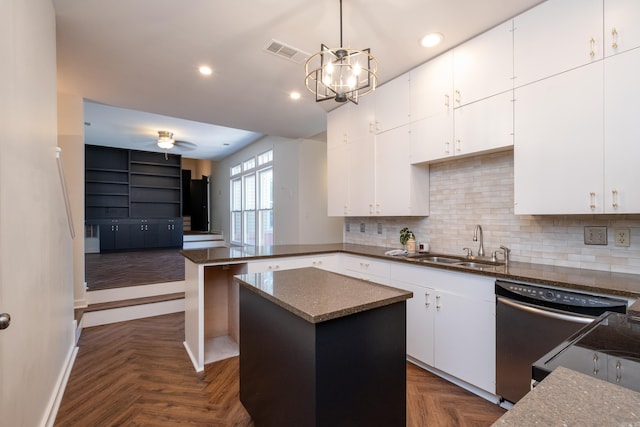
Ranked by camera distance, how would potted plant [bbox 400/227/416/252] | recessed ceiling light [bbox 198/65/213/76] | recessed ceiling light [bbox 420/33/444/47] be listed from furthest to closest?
potted plant [bbox 400/227/416/252]
recessed ceiling light [bbox 198/65/213/76]
recessed ceiling light [bbox 420/33/444/47]

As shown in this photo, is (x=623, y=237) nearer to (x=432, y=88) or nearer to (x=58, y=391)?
(x=432, y=88)

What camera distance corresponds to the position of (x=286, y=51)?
2.48 m

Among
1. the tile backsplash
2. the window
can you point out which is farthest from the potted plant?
the window

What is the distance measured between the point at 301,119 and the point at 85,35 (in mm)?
2412

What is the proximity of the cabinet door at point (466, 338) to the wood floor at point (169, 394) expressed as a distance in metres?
0.16

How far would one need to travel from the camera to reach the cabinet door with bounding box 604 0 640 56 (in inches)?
63.1

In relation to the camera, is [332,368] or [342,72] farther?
[342,72]

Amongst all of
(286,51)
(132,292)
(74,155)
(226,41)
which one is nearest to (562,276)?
(286,51)

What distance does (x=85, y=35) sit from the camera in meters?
2.29

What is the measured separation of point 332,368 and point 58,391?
2.14 metres

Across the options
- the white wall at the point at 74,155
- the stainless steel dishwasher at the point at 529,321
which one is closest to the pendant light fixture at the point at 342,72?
the stainless steel dishwasher at the point at 529,321

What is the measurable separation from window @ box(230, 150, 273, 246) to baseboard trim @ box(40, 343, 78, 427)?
406 cm

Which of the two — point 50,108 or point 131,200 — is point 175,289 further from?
point 131,200

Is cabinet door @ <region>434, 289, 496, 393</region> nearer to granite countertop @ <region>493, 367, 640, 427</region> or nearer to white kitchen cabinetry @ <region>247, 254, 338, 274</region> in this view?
white kitchen cabinetry @ <region>247, 254, 338, 274</region>
